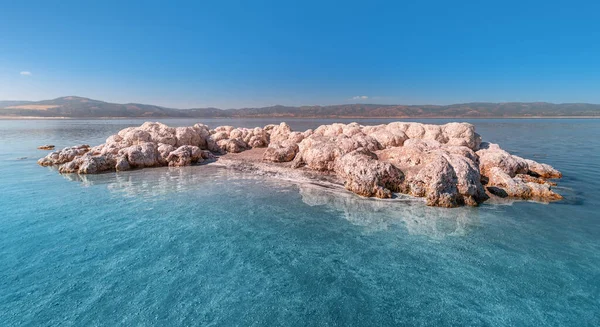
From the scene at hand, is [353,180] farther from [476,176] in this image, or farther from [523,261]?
[523,261]

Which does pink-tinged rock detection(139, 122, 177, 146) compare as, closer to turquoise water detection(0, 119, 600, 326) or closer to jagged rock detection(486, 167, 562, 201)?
turquoise water detection(0, 119, 600, 326)

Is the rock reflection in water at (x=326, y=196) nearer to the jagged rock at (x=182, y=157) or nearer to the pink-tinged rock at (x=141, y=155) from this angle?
the jagged rock at (x=182, y=157)

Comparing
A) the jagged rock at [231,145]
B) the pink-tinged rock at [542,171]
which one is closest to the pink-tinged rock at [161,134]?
the jagged rock at [231,145]

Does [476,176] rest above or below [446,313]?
above

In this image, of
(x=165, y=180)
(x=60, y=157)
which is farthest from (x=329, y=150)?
(x=60, y=157)

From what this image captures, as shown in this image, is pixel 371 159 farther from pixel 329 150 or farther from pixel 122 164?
pixel 122 164

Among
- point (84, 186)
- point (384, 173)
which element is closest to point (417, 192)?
point (384, 173)
